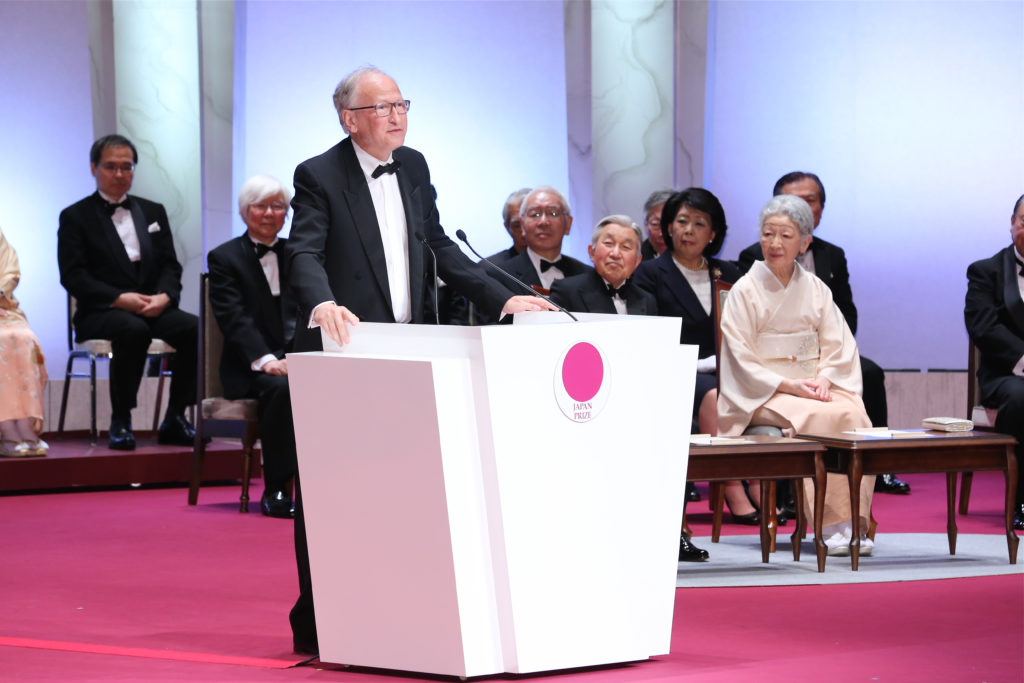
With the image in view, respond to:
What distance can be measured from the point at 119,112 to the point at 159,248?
1248mm

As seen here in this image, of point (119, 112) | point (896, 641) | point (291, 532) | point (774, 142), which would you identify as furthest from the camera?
point (774, 142)

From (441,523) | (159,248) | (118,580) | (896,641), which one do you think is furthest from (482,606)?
(159,248)

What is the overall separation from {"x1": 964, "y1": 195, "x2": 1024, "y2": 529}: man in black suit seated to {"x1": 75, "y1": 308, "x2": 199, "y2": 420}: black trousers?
11.6ft

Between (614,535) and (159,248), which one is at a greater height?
(159,248)

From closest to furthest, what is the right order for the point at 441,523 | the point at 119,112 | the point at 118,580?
the point at 441,523
the point at 118,580
the point at 119,112

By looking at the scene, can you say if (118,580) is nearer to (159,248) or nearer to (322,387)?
(322,387)

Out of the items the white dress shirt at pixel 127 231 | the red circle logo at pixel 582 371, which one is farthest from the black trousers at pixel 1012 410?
the white dress shirt at pixel 127 231

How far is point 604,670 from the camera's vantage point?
2729mm

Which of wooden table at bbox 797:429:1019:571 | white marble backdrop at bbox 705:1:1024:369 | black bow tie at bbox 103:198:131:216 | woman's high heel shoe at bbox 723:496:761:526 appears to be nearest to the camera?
wooden table at bbox 797:429:1019:571

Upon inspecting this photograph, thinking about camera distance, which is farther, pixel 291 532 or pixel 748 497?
pixel 748 497

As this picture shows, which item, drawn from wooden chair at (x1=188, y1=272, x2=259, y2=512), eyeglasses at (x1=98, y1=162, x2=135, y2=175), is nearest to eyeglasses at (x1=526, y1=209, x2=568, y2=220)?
→ wooden chair at (x1=188, y1=272, x2=259, y2=512)

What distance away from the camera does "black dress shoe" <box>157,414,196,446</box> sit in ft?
21.2

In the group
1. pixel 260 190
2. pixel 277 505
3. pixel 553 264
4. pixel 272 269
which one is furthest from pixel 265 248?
pixel 553 264

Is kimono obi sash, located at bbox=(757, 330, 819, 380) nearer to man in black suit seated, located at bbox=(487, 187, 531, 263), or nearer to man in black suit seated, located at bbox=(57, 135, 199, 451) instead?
man in black suit seated, located at bbox=(487, 187, 531, 263)
